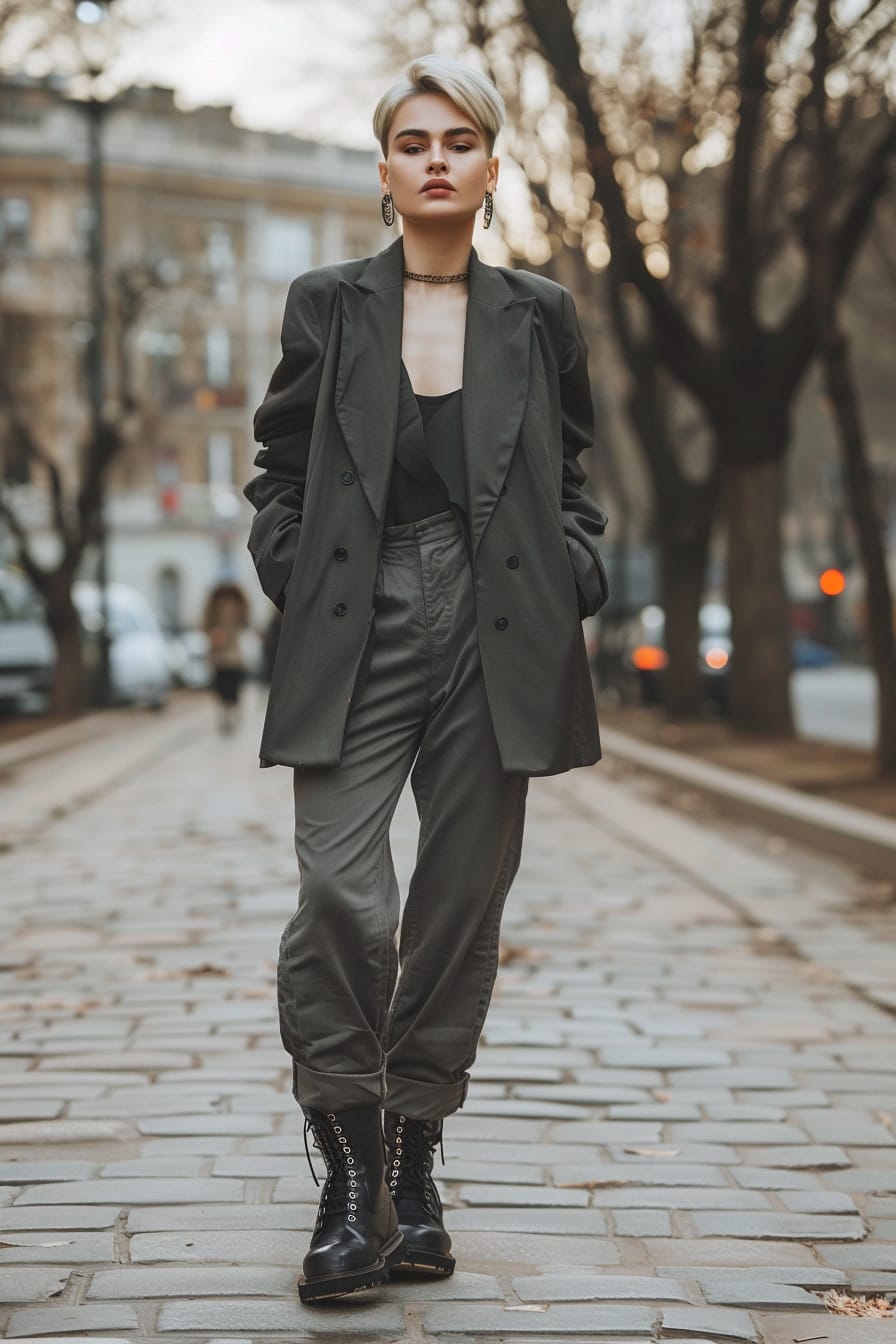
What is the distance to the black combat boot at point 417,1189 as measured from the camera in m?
3.63

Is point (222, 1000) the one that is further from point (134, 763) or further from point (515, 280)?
point (134, 763)

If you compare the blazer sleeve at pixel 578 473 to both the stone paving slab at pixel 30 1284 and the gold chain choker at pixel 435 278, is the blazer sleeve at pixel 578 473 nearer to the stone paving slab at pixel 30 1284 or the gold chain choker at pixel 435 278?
the gold chain choker at pixel 435 278

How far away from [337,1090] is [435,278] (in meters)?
1.42

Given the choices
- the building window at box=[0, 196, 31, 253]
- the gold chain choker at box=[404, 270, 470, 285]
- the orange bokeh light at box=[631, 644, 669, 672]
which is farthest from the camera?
the building window at box=[0, 196, 31, 253]

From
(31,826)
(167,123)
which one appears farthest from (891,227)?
(167,123)

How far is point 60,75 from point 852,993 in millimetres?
18469

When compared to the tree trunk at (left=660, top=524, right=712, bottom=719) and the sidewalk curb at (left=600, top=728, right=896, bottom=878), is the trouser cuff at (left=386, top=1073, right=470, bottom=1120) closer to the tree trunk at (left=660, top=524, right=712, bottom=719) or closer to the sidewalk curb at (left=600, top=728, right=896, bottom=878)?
the sidewalk curb at (left=600, top=728, right=896, bottom=878)

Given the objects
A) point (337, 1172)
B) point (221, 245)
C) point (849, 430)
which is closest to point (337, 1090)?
point (337, 1172)

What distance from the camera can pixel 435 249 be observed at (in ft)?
12.3

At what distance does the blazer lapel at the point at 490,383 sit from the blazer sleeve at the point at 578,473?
0.42 feet

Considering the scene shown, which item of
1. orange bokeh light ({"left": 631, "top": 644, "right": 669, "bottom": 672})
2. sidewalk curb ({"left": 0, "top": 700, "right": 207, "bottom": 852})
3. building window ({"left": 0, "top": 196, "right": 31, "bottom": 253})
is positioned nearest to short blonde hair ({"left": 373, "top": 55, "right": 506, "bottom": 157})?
sidewalk curb ({"left": 0, "top": 700, "right": 207, "bottom": 852})

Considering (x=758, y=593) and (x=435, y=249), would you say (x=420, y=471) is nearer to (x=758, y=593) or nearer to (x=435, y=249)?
(x=435, y=249)

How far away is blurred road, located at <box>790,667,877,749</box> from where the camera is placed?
2248cm

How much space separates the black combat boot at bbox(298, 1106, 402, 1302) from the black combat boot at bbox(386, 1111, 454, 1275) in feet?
0.25
